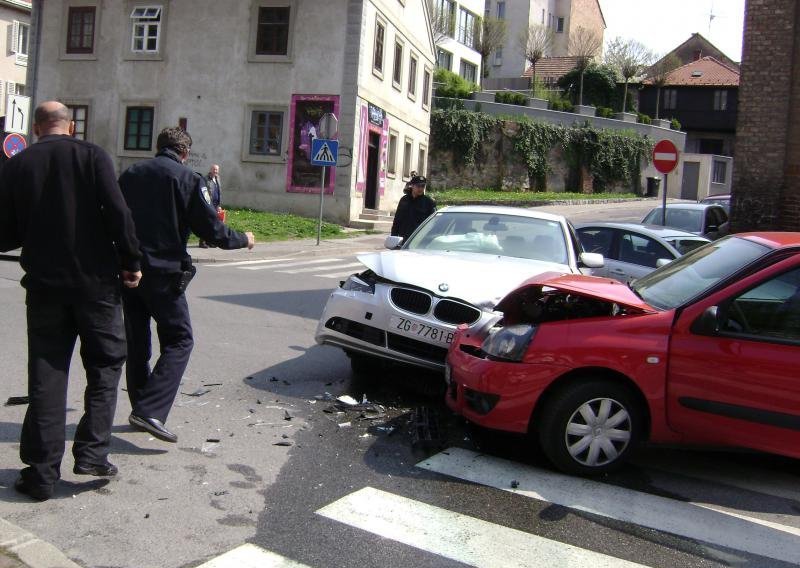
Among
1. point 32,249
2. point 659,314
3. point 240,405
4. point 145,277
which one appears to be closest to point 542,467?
point 659,314

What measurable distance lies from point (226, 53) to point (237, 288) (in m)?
17.0

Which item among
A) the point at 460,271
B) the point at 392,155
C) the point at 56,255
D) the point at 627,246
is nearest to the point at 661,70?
the point at 392,155

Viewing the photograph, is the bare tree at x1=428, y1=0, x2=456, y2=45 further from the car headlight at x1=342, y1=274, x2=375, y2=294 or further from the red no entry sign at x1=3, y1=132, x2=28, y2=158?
the car headlight at x1=342, y1=274, x2=375, y2=294

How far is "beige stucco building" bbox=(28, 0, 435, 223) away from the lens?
26406mm

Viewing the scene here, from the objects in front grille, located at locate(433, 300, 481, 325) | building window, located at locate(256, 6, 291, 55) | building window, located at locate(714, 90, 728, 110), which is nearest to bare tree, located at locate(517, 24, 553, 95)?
building window, located at locate(714, 90, 728, 110)

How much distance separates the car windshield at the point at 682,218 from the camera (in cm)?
1795

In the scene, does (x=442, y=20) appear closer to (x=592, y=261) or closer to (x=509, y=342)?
(x=592, y=261)

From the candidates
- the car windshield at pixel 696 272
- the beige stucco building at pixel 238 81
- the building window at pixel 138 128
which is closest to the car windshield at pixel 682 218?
the beige stucco building at pixel 238 81

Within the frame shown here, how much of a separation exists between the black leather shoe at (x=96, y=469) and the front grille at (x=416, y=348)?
2.38m

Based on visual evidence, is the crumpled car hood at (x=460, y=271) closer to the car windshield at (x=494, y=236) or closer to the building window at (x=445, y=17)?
the car windshield at (x=494, y=236)

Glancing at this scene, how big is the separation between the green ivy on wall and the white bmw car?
34.4 metres

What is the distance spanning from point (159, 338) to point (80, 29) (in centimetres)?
2732

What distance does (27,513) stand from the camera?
3885 millimetres

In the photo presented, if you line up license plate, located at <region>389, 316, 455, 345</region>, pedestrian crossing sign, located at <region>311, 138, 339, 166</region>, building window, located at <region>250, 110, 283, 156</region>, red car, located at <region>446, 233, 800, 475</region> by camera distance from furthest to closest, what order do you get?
building window, located at <region>250, 110, 283, 156</region>, pedestrian crossing sign, located at <region>311, 138, 339, 166</region>, license plate, located at <region>389, 316, 455, 345</region>, red car, located at <region>446, 233, 800, 475</region>
